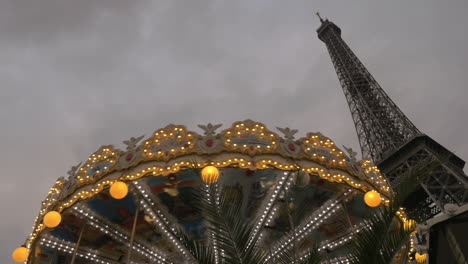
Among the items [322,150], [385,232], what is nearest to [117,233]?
[322,150]

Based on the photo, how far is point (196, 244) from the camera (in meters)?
4.03

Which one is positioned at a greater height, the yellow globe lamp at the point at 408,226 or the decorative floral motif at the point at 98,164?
the decorative floral motif at the point at 98,164

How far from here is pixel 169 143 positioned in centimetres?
816

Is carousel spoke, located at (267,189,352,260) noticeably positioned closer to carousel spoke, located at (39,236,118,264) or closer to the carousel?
the carousel

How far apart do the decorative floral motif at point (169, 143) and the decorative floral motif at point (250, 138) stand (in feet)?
2.77

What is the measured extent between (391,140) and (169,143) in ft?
116

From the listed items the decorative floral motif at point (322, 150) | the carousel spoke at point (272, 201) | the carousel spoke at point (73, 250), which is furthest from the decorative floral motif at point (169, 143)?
the carousel spoke at point (73, 250)

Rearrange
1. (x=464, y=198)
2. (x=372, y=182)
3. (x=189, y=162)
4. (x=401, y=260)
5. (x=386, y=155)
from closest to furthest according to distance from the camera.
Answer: (x=189, y=162), (x=372, y=182), (x=401, y=260), (x=464, y=198), (x=386, y=155)

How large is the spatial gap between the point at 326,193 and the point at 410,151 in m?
28.8

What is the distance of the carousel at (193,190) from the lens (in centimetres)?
792

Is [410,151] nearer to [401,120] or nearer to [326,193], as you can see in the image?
[401,120]

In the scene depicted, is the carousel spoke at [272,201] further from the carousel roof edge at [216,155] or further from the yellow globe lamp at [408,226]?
the yellow globe lamp at [408,226]

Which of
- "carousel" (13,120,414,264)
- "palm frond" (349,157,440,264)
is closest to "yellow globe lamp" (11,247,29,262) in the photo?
"carousel" (13,120,414,264)

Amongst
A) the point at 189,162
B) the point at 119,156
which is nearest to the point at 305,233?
the point at 189,162
